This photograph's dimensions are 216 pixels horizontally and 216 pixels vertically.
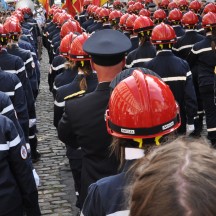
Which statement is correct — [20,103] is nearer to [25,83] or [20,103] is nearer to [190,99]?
[25,83]

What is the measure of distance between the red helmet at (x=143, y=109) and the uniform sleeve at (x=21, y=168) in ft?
4.61

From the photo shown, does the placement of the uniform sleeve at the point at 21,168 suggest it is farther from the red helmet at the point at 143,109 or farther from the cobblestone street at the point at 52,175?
the cobblestone street at the point at 52,175

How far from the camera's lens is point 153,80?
2.51 metres

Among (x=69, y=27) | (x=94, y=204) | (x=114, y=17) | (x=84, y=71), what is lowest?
(x=114, y=17)

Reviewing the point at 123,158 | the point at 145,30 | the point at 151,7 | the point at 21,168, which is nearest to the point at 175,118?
the point at 123,158

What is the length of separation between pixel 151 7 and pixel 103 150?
16.8 m

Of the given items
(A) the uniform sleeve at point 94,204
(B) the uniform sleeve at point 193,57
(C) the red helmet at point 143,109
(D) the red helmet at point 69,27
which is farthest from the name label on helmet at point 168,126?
(D) the red helmet at point 69,27

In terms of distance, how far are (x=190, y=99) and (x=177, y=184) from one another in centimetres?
503

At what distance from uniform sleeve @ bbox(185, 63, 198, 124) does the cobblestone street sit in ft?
6.64

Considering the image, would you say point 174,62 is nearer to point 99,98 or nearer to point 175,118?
point 99,98

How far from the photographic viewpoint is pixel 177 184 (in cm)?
136

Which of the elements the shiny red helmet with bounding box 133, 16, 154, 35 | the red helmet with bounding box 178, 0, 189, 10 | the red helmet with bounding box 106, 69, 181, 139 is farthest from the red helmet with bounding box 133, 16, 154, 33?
the red helmet with bounding box 178, 0, 189, 10

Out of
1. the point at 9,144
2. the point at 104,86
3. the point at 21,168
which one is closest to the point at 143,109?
the point at 104,86

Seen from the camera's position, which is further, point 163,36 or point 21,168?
point 163,36
